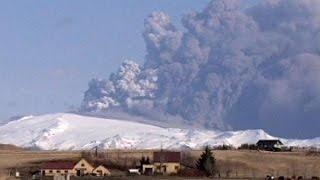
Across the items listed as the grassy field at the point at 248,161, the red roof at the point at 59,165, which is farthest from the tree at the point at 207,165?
the red roof at the point at 59,165

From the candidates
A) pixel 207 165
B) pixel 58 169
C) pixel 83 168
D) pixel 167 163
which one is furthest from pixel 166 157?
pixel 58 169

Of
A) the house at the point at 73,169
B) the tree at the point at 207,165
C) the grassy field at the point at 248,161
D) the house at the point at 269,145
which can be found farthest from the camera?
the house at the point at 269,145

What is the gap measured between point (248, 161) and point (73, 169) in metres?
25.4

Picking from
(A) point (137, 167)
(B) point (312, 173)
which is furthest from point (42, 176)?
(B) point (312, 173)

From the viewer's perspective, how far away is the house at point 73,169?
11212cm

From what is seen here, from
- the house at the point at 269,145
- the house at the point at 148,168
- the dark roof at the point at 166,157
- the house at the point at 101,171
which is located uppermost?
the house at the point at 269,145

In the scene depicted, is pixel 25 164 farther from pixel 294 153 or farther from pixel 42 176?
pixel 294 153

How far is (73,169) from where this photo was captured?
114 m

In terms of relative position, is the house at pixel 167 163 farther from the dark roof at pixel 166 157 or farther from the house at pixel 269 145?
the house at pixel 269 145

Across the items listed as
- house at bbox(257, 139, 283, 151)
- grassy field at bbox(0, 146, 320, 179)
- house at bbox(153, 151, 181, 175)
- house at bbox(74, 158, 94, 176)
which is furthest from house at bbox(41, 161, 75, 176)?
house at bbox(257, 139, 283, 151)

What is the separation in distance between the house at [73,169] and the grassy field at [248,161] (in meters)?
5.25

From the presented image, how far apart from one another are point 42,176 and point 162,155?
17247 mm

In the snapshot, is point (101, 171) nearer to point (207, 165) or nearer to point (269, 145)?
→ point (207, 165)

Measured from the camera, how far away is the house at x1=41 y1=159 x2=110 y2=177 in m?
112
